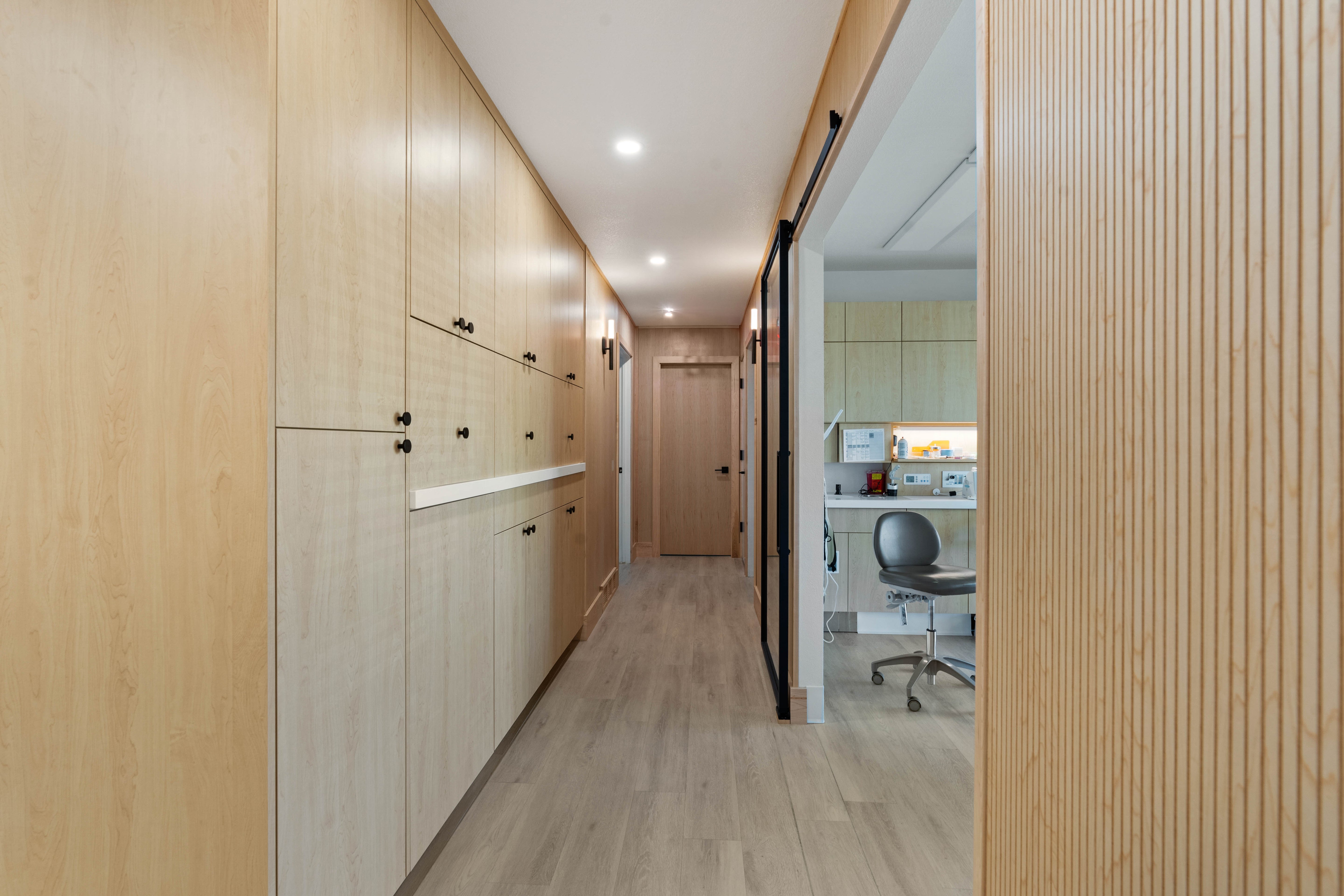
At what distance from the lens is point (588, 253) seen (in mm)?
4125

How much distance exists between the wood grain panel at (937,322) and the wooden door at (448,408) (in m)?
2.94

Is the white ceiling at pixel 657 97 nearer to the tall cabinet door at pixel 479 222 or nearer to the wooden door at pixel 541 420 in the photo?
the tall cabinet door at pixel 479 222

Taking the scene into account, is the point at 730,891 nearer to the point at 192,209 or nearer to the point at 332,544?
the point at 332,544

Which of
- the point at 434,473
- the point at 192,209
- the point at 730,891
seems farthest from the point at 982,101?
the point at 730,891

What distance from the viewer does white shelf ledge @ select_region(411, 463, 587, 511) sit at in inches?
67.7

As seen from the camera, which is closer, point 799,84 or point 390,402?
point 390,402

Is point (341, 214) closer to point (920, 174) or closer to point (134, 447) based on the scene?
point (134, 447)

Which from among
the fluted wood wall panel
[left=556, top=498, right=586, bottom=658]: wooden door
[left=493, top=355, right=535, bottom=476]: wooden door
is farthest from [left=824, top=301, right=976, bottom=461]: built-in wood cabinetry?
the fluted wood wall panel

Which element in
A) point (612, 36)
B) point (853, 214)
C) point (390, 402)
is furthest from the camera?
point (853, 214)

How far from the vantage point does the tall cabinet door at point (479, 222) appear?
6.77 feet

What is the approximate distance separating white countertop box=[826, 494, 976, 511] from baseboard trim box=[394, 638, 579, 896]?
82.0 inches

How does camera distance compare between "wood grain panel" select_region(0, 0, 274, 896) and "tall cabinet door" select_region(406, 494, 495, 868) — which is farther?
"tall cabinet door" select_region(406, 494, 495, 868)

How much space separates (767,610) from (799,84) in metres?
2.66

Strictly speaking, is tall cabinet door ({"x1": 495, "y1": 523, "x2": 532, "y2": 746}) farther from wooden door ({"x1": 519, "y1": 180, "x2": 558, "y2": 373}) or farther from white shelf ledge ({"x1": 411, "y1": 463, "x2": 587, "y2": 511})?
wooden door ({"x1": 519, "y1": 180, "x2": 558, "y2": 373})
